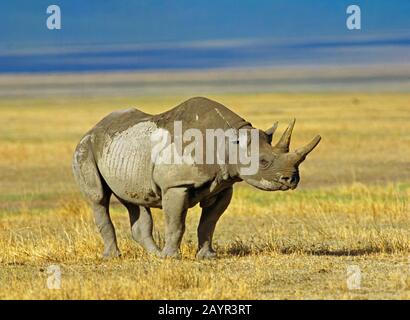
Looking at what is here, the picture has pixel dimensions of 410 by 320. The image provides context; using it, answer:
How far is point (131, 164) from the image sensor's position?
43.3ft

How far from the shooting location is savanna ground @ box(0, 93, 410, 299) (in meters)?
10.9

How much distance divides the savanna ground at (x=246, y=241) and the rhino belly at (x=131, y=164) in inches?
29.9

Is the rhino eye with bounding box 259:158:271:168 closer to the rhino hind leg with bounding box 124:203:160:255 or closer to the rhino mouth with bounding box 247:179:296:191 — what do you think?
the rhino mouth with bounding box 247:179:296:191

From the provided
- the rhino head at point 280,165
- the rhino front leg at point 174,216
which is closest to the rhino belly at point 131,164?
the rhino front leg at point 174,216

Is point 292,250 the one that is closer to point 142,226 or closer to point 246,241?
point 246,241

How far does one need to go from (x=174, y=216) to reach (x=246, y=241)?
9.20ft

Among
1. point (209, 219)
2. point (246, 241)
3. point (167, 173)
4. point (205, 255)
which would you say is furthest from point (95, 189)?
point (246, 241)

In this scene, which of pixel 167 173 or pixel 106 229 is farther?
pixel 106 229

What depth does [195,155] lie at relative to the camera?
12.6 meters

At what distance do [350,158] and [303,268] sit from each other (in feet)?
67.2

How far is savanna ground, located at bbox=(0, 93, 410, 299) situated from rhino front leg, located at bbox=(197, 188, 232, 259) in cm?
26

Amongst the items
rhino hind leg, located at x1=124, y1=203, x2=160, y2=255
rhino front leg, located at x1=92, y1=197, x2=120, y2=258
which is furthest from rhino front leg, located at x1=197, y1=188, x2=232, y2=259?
rhino front leg, located at x1=92, y1=197, x2=120, y2=258
